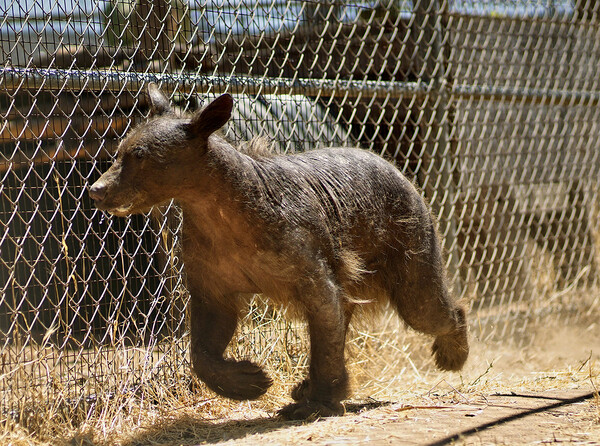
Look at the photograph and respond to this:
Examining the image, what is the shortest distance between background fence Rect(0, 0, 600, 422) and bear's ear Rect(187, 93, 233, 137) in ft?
3.12

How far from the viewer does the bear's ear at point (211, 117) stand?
3.49 m

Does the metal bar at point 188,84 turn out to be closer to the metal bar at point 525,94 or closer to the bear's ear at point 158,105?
the metal bar at point 525,94

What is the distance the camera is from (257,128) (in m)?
5.64

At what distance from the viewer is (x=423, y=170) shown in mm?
6078

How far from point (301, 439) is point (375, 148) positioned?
374cm

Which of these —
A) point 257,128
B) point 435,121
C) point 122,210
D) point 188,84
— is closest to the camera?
point 122,210

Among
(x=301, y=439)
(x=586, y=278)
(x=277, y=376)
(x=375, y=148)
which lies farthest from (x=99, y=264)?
(x=586, y=278)

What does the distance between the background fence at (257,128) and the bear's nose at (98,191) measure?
0.70 meters

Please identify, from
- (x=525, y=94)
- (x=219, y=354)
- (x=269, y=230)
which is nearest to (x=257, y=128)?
(x=269, y=230)

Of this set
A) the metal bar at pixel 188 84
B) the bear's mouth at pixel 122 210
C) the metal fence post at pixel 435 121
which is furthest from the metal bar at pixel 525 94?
the bear's mouth at pixel 122 210

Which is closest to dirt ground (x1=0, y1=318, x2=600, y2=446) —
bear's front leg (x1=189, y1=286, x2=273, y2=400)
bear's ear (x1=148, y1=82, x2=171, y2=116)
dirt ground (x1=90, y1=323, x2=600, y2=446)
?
dirt ground (x1=90, y1=323, x2=600, y2=446)

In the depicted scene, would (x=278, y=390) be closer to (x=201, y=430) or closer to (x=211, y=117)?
(x=201, y=430)

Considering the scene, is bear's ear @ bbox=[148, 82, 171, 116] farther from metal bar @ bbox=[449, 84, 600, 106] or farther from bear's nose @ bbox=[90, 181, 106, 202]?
metal bar @ bbox=[449, 84, 600, 106]

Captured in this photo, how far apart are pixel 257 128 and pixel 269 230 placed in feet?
6.96
